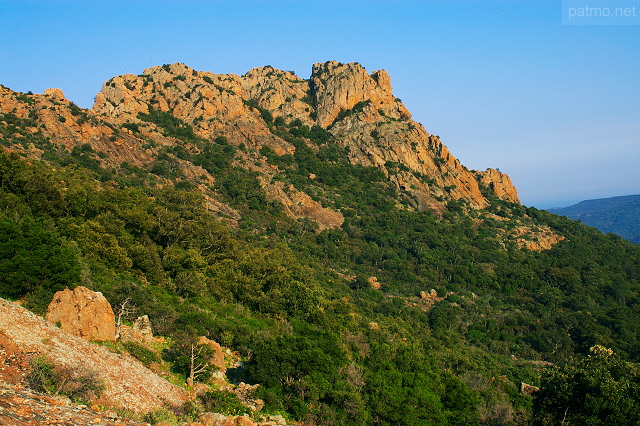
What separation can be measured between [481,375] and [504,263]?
149ft

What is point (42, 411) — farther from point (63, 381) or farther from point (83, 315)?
point (83, 315)

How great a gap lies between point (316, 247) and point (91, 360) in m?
55.9

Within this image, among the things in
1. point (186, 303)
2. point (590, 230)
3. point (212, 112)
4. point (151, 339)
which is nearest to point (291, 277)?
point (186, 303)

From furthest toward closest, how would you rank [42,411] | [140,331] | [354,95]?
[354,95]
[140,331]
[42,411]

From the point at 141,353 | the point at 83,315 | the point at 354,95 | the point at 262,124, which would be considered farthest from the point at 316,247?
the point at 83,315

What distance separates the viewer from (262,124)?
9869 cm

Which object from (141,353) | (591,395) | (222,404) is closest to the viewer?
(222,404)

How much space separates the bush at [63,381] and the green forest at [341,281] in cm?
637

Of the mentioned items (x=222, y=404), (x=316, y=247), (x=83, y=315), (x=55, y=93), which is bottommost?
(x=222, y=404)

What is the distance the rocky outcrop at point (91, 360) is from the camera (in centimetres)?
1507

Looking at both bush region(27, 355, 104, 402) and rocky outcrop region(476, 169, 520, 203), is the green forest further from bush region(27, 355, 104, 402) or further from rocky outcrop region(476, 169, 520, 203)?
bush region(27, 355, 104, 402)

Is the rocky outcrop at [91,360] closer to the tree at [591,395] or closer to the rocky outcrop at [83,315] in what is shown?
the rocky outcrop at [83,315]

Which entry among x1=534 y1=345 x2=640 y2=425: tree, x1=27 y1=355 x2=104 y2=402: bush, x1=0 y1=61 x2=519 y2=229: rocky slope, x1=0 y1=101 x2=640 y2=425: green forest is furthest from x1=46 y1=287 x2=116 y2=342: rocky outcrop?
x1=0 y1=61 x2=519 y2=229: rocky slope

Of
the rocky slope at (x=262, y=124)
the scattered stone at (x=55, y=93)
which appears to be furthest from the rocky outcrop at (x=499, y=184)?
the scattered stone at (x=55, y=93)
